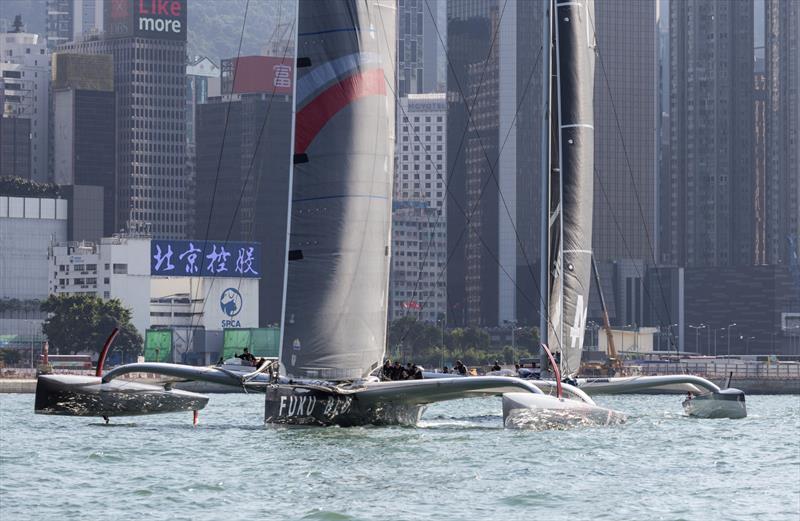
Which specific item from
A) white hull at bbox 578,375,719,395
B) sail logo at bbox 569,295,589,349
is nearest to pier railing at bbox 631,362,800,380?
sail logo at bbox 569,295,589,349

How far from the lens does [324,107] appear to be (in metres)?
46.9

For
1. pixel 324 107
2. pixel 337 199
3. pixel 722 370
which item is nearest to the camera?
pixel 337 199

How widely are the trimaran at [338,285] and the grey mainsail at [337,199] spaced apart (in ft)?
0.09

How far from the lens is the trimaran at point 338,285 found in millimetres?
45406

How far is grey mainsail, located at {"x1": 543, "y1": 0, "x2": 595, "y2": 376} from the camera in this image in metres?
61.6

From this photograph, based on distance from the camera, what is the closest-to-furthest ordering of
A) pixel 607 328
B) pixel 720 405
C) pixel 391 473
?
1. pixel 391 473
2. pixel 720 405
3. pixel 607 328

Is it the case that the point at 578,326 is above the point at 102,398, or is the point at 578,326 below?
above

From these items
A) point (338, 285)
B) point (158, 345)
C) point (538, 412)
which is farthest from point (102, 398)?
point (158, 345)

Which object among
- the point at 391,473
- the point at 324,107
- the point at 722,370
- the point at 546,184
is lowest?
the point at 722,370

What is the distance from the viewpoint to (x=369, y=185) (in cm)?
4734

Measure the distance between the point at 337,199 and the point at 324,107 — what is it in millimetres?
2509

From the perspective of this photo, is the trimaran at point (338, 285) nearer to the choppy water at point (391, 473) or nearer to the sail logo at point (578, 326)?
the choppy water at point (391, 473)

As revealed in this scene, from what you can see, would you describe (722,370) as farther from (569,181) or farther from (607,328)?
(569,181)

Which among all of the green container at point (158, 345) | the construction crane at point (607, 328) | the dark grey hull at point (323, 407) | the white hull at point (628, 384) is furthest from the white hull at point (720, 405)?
the green container at point (158, 345)
